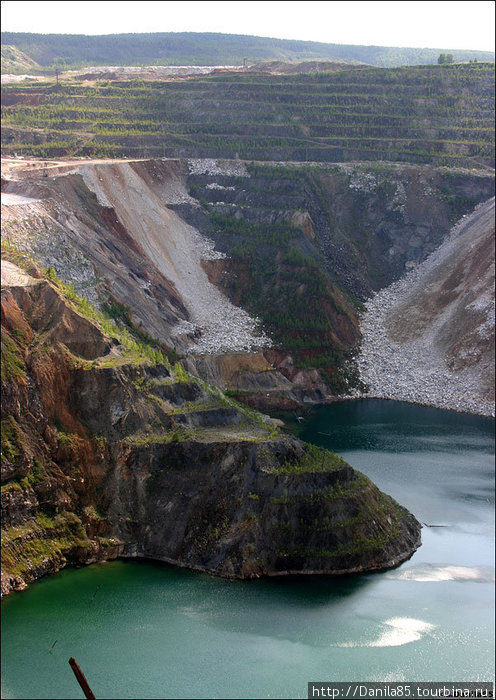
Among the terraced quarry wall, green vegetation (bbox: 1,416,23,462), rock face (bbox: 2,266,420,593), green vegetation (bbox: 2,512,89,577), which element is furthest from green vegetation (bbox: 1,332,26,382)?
the terraced quarry wall

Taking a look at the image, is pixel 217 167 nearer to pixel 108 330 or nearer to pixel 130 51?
pixel 108 330

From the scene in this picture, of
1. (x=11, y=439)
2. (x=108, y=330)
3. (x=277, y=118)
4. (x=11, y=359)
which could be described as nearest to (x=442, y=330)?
(x=108, y=330)

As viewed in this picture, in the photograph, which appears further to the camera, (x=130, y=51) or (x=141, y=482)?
(x=130, y=51)

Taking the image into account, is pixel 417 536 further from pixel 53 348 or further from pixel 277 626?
pixel 53 348

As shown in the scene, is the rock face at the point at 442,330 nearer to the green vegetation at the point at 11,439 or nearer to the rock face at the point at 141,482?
the rock face at the point at 141,482

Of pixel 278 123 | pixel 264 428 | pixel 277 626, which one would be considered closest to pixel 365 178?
pixel 278 123

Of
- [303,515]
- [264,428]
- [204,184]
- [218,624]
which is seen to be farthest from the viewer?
[204,184]
